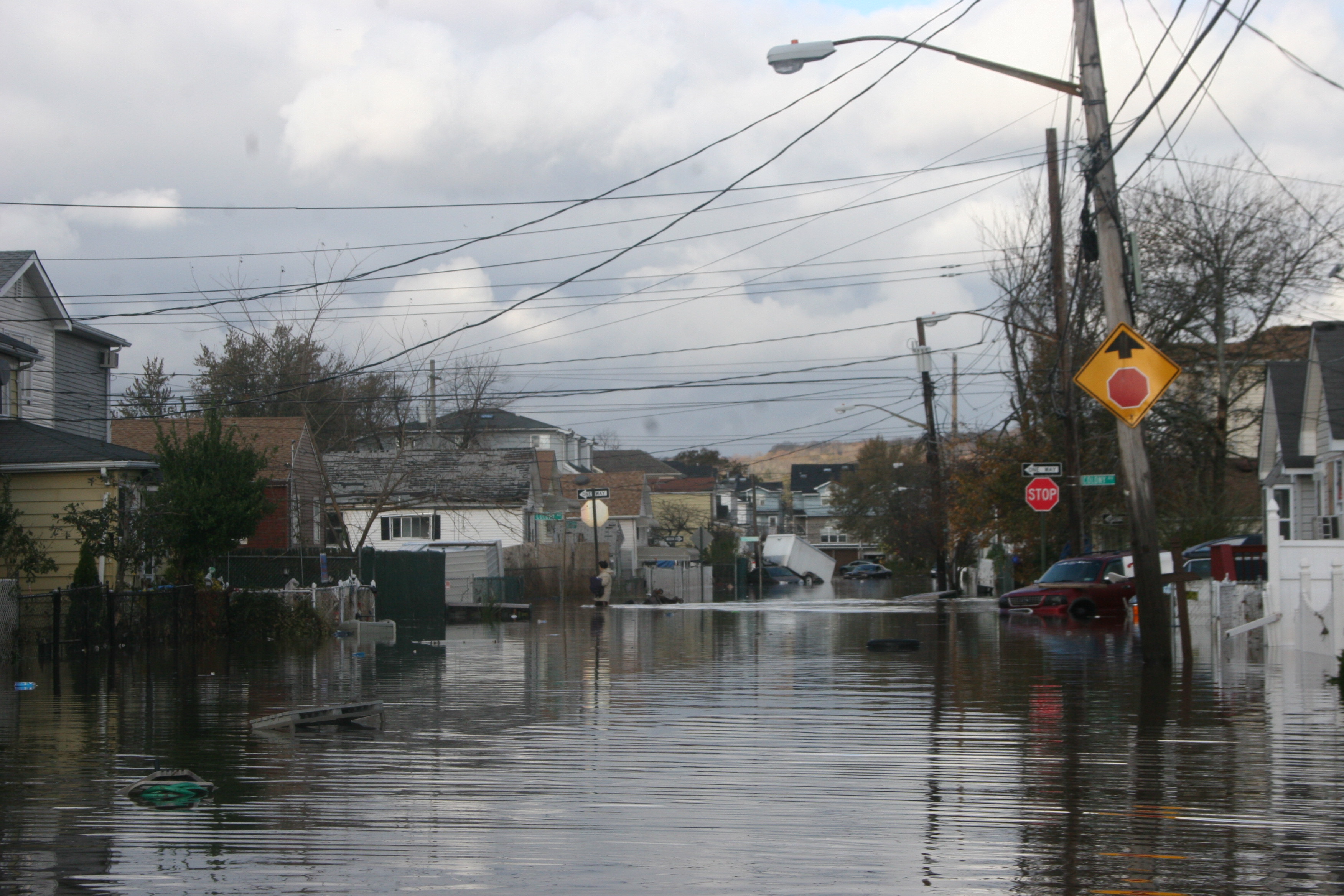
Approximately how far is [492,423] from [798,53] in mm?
58720

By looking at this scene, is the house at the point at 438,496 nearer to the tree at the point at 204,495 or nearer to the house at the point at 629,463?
the tree at the point at 204,495

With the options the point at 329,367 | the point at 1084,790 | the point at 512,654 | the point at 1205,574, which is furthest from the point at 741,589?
the point at 1084,790

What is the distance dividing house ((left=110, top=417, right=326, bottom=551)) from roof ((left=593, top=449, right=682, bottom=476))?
2902 inches

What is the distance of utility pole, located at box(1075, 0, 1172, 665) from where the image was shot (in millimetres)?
14016

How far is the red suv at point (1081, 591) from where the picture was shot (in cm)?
2600

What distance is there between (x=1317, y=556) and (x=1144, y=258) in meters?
21.9

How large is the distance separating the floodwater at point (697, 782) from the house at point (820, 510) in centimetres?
9835

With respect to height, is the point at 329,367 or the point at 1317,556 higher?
the point at 329,367

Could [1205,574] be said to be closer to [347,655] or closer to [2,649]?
[347,655]

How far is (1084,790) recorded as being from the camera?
24.5 feet

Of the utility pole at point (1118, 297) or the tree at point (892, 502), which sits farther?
the tree at point (892, 502)

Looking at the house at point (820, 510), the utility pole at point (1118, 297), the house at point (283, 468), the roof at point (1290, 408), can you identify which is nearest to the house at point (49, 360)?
the house at point (283, 468)

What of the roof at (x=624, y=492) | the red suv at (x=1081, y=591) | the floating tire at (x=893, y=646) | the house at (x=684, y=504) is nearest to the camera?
the floating tire at (x=893, y=646)

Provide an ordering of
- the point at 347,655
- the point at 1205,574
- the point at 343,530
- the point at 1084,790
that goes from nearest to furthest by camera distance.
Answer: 1. the point at 1084,790
2. the point at 347,655
3. the point at 1205,574
4. the point at 343,530
